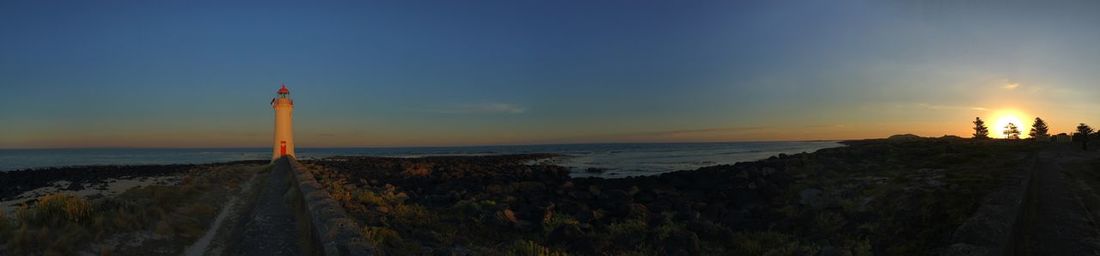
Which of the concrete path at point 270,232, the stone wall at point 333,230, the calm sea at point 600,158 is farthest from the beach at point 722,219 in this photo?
the calm sea at point 600,158

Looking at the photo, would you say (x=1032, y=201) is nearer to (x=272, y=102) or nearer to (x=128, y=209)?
(x=128, y=209)

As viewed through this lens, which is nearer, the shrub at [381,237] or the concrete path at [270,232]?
Answer: the shrub at [381,237]

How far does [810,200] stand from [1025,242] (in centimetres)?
545

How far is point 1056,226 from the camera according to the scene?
7590 mm

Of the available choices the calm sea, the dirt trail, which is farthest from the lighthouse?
the dirt trail

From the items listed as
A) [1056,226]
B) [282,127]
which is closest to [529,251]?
[1056,226]

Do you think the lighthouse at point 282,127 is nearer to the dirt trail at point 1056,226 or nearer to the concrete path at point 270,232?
the concrete path at point 270,232

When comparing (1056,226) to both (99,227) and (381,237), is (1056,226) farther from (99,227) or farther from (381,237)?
(99,227)

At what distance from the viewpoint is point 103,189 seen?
2609 centimetres

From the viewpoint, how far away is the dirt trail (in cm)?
657

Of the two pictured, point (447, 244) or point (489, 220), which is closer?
point (447, 244)

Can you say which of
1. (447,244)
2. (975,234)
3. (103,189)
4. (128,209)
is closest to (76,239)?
(128,209)

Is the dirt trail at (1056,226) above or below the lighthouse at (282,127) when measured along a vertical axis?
below

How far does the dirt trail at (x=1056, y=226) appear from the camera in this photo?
259 inches
